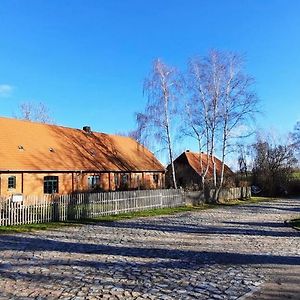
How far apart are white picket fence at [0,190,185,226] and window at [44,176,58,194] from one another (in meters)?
8.11

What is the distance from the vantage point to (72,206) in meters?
21.0

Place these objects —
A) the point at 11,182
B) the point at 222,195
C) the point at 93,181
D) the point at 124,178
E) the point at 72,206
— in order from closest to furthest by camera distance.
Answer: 1. the point at 72,206
2. the point at 11,182
3. the point at 93,181
4. the point at 124,178
5. the point at 222,195

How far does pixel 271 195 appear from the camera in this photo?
5544 cm

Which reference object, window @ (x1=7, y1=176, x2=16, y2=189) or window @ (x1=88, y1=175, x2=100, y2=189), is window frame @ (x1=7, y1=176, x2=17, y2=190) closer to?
window @ (x1=7, y1=176, x2=16, y2=189)

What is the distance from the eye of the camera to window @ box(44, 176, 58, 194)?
31188 millimetres

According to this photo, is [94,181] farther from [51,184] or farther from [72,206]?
[72,206]

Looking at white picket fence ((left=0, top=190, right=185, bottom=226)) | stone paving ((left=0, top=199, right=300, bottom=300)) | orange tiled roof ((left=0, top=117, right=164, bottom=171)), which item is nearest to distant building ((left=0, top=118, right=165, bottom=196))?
orange tiled roof ((left=0, top=117, right=164, bottom=171))

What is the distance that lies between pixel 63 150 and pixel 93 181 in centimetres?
367

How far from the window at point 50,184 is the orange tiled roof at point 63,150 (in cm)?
87

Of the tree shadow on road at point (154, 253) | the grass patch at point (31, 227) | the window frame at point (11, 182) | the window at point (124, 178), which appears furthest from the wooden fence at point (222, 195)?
the tree shadow on road at point (154, 253)

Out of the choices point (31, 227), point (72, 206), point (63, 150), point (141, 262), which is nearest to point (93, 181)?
point (63, 150)

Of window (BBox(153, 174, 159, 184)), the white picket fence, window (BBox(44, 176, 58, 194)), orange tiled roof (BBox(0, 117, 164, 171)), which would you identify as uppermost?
orange tiled roof (BBox(0, 117, 164, 171))

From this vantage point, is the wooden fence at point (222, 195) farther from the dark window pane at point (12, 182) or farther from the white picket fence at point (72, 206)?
the dark window pane at point (12, 182)

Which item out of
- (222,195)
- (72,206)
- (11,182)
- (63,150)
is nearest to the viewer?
(72,206)
